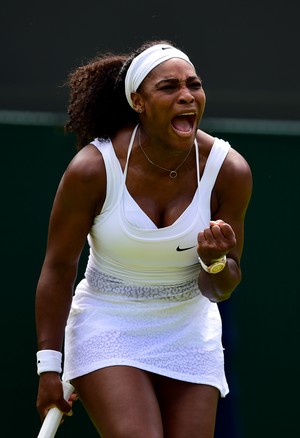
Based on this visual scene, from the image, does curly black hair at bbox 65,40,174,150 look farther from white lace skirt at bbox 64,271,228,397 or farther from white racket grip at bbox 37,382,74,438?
white racket grip at bbox 37,382,74,438

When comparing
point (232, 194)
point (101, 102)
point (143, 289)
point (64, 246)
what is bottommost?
point (143, 289)

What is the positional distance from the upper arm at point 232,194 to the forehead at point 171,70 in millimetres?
348

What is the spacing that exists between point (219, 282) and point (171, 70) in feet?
2.45

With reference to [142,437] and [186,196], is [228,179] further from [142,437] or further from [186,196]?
[142,437]

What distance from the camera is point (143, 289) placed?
4.02 metres

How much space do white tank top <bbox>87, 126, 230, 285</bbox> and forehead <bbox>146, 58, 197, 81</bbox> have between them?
287mm

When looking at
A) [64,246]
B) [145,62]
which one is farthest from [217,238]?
[145,62]

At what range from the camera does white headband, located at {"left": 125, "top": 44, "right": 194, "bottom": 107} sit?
13.1 ft

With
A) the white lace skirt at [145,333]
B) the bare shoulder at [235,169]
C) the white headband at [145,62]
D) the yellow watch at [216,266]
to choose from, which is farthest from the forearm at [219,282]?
the white headband at [145,62]

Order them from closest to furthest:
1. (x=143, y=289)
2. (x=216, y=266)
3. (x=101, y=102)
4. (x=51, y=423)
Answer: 1. (x=216, y=266)
2. (x=51, y=423)
3. (x=143, y=289)
4. (x=101, y=102)

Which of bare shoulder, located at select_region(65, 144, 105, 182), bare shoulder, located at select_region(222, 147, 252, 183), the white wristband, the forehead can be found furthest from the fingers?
the white wristband

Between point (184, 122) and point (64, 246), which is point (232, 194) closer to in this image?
point (184, 122)

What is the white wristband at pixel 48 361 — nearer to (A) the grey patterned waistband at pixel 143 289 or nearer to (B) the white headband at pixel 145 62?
(A) the grey patterned waistband at pixel 143 289

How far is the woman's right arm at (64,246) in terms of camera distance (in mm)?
3939
